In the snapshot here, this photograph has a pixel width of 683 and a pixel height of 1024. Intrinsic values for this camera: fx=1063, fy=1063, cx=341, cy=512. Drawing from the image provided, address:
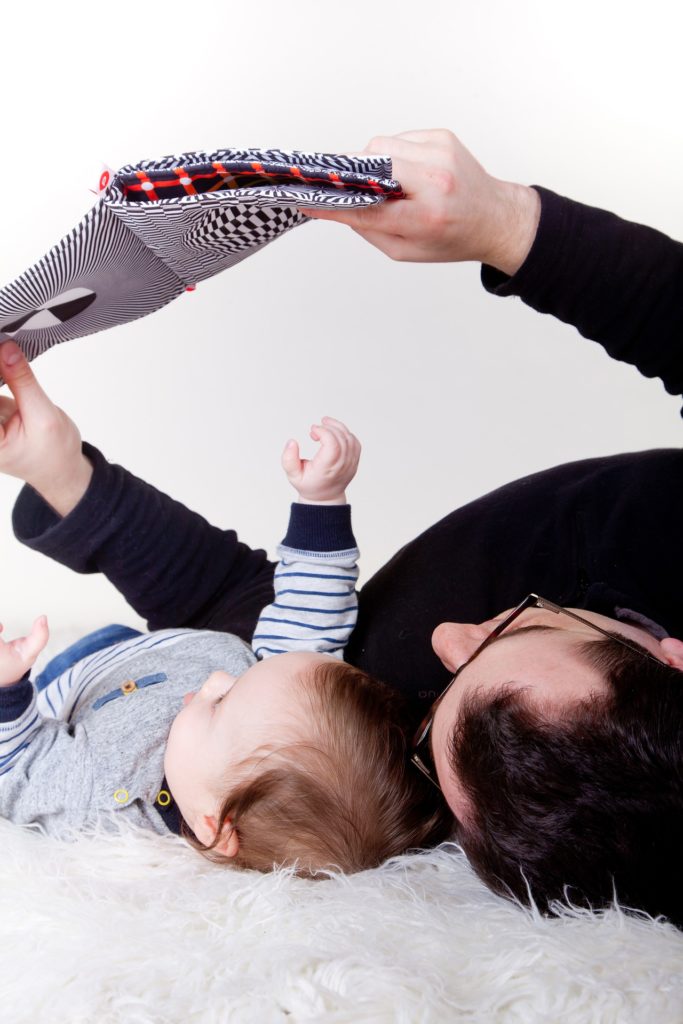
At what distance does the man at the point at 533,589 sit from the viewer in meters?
0.78

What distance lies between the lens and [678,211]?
2086 mm

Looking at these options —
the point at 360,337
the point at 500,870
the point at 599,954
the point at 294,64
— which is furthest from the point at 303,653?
the point at 294,64

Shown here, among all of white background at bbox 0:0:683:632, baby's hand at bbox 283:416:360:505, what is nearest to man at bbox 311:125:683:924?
baby's hand at bbox 283:416:360:505

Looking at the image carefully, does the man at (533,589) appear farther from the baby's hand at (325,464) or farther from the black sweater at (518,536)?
the baby's hand at (325,464)

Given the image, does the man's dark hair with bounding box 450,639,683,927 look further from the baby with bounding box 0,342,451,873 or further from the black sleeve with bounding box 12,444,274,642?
the black sleeve with bounding box 12,444,274,642

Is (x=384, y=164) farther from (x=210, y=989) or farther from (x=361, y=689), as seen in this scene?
(x=210, y=989)

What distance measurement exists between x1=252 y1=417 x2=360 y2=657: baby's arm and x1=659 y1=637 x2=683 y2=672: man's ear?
1.28 feet

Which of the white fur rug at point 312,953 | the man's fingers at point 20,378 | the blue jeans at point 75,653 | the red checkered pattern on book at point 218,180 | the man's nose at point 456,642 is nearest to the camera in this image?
the white fur rug at point 312,953

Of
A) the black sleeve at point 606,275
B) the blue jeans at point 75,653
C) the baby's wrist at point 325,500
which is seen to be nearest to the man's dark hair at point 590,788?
the black sleeve at point 606,275

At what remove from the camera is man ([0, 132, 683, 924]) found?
30.8 inches

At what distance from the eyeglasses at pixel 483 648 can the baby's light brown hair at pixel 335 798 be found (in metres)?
0.03

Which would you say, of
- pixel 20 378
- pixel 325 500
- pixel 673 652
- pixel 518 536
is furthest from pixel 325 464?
pixel 673 652

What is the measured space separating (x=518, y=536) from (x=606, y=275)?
301 millimetres

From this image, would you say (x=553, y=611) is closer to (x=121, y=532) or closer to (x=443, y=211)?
(x=443, y=211)
